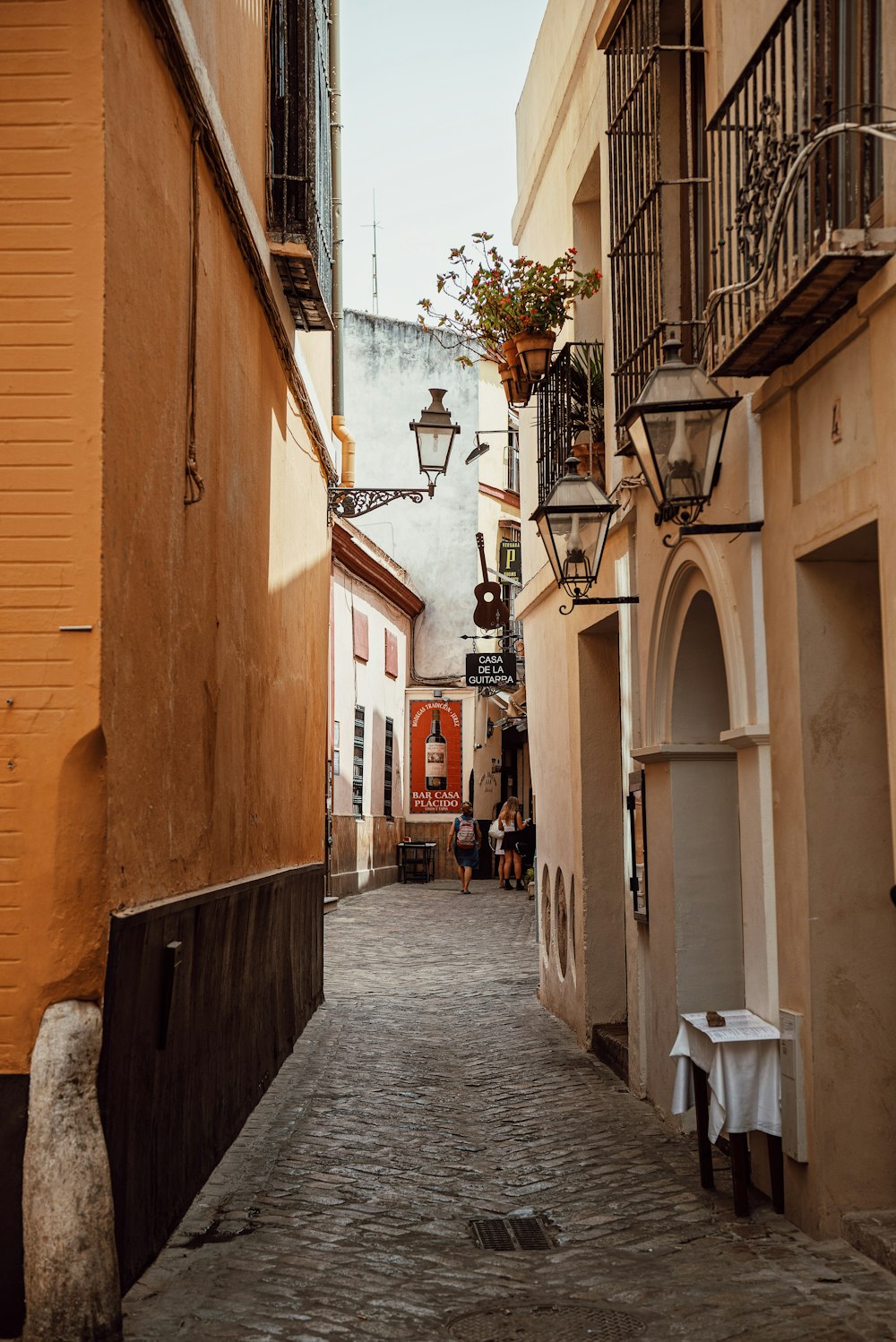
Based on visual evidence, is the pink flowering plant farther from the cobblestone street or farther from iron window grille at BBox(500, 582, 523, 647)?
iron window grille at BBox(500, 582, 523, 647)

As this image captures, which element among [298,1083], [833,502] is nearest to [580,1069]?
[298,1083]

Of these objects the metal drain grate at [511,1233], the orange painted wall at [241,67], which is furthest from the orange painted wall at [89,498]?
the metal drain grate at [511,1233]

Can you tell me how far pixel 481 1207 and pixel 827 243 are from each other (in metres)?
4.16

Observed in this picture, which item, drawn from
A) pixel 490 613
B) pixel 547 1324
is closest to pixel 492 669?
pixel 490 613

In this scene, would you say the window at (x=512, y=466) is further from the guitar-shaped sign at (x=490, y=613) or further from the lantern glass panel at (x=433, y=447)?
the lantern glass panel at (x=433, y=447)

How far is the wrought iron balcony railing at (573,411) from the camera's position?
10180mm

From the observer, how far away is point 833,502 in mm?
5480

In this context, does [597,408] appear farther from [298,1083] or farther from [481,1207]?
[481,1207]

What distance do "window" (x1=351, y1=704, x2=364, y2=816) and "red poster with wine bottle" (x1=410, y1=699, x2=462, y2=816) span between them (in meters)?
5.92

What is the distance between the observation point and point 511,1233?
600 centimetres

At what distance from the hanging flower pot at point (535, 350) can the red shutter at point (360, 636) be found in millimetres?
16344

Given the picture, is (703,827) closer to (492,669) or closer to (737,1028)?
(737,1028)

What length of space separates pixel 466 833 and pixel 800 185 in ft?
80.3

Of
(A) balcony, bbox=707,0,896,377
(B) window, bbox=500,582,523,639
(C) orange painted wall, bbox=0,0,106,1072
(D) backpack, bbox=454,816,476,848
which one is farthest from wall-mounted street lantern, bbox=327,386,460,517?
(B) window, bbox=500,582,523,639
